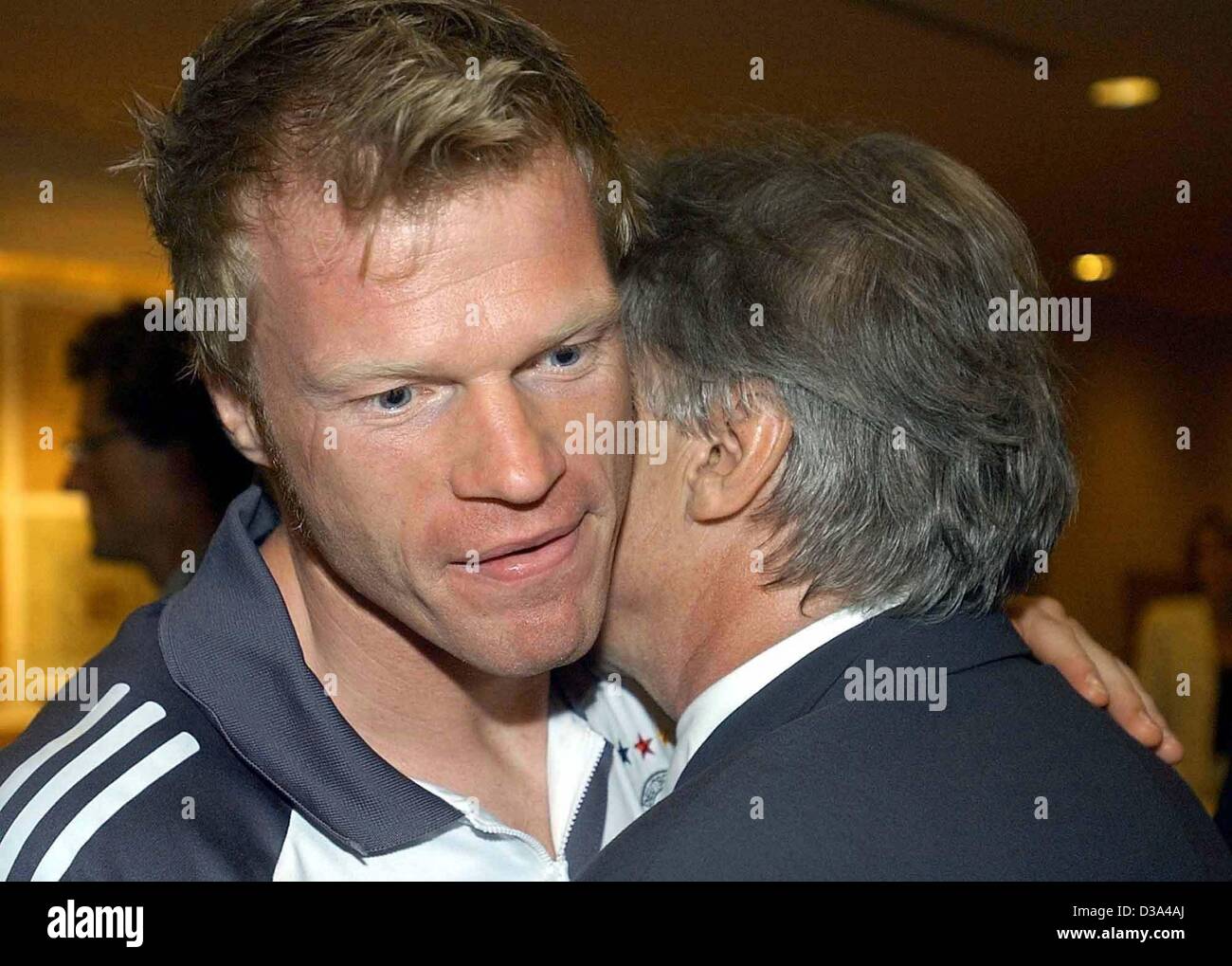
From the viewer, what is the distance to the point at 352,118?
111cm

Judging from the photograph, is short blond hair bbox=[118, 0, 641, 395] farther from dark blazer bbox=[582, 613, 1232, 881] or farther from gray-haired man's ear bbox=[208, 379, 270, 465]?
dark blazer bbox=[582, 613, 1232, 881]

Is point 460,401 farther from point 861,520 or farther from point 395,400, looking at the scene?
point 861,520

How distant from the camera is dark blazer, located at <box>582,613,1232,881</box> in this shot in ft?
3.30

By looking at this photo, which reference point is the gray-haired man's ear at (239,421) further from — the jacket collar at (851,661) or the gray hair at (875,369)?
the jacket collar at (851,661)

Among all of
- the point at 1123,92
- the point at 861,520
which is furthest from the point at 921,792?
the point at 1123,92

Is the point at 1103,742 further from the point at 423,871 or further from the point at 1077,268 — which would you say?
the point at 1077,268

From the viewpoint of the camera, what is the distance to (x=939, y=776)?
3.47 feet

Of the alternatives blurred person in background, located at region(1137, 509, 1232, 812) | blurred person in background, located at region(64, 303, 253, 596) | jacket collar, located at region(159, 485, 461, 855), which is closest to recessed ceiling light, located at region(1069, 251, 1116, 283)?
blurred person in background, located at region(1137, 509, 1232, 812)

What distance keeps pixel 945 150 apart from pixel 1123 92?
0.68 meters

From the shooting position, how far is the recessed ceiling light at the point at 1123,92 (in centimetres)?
381

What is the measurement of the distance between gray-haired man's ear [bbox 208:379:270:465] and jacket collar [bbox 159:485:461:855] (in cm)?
11

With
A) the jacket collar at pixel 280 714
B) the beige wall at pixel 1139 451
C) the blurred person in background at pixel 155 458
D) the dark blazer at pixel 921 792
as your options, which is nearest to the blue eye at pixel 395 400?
the jacket collar at pixel 280 714

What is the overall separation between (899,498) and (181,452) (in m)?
1.82

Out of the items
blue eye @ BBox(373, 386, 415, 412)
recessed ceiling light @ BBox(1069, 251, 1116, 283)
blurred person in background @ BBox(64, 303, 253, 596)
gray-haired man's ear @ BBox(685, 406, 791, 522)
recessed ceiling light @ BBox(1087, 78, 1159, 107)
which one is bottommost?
gray-haired man's ear @ BBox(685, 406, 791, 522)
